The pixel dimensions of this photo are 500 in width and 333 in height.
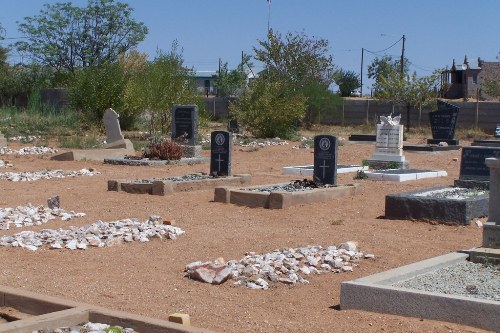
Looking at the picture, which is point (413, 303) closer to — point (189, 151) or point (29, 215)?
point (29, 215)

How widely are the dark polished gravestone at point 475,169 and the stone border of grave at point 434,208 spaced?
1.74m

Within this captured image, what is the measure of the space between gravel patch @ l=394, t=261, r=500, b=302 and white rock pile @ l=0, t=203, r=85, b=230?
248 inches

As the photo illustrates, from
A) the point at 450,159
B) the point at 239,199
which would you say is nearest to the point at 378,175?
the point at 239,199

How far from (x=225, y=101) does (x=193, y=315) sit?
41671 millimetres

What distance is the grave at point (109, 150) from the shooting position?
942 inches

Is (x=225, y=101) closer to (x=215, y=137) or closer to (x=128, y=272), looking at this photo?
(x=215, y=137)

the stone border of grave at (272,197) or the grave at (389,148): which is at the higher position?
the grave at (389,148)

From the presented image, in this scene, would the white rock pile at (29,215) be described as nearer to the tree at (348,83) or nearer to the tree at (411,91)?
the tree at (411,91)

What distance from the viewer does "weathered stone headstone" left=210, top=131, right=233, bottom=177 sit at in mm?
18062

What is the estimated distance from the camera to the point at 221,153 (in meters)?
18.1

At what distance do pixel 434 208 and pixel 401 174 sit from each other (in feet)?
22.1

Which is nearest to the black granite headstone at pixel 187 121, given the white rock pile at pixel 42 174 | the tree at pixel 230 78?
the white rock pile at pixel 42 174

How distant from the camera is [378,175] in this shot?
19297mm

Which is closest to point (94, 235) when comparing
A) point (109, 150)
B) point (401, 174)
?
point (401, 174)
